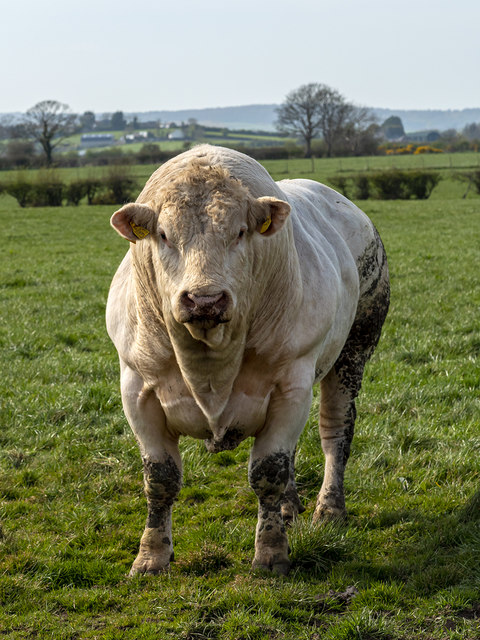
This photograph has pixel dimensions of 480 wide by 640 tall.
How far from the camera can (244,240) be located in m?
3.68

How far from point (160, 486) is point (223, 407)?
26.9 inches

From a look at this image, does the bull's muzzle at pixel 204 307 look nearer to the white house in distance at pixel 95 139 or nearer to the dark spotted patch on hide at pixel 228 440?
the dark spotted patch on hide at pixel 228 440

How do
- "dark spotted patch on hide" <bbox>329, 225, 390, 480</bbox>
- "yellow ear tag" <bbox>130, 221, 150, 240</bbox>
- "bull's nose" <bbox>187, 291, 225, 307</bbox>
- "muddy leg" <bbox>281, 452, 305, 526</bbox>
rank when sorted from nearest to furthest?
"bull's nose" <bbox>187, 291, 225, 307</bbox>, "yellow ear tag" <bbox>130, 221, 150, 240</bbox>, "muddy leg" <bbox>281, 452, 305, 526</bbox>, "dark spotted patch on hide" <bbox>329, 225, 390, 480</bbox>

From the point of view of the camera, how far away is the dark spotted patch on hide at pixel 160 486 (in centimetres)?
432

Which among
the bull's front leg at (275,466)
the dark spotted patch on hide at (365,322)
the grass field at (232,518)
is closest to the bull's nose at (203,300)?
the bull's front leg at (275,466)

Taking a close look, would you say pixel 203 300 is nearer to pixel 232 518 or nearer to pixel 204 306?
pixel 204 306

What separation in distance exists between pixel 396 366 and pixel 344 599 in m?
4.76

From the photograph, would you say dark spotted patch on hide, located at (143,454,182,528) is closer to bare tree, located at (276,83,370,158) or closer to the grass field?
the grass field

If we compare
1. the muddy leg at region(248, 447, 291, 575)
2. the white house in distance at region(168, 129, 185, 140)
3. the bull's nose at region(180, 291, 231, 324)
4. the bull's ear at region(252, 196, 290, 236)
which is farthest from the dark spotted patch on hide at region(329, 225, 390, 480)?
the white house in distance at region(168, 129, 185, 140)

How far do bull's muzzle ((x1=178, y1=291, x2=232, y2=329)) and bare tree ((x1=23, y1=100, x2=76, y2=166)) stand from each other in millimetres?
65860

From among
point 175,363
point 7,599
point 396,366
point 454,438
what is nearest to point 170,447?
point 175,363

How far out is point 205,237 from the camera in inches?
137

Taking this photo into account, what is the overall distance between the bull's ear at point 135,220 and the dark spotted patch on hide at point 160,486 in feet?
4.56

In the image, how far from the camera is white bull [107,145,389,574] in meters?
3.55
